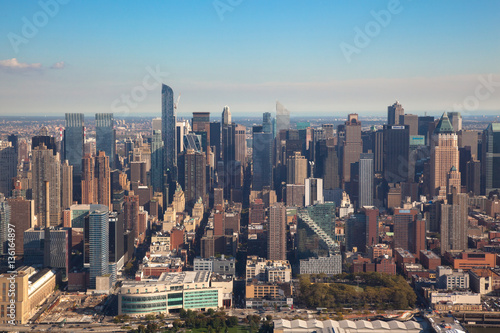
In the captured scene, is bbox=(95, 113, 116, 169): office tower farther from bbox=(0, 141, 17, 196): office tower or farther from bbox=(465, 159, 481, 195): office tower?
bbox=(465, 159, 481, 195): office tower

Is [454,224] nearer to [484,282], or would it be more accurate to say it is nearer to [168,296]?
[484,282]

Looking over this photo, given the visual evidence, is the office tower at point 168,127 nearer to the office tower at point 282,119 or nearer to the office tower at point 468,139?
the office tower at point 282,119

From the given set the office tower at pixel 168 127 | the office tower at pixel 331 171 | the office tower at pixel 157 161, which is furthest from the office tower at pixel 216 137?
the office tower at pixel 331 171

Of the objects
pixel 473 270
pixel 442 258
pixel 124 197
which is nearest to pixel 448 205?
pixel 442 258

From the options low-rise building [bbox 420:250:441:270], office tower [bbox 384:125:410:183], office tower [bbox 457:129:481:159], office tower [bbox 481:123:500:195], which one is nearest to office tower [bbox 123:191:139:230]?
low-rise building [bbox 420:250:441:270]

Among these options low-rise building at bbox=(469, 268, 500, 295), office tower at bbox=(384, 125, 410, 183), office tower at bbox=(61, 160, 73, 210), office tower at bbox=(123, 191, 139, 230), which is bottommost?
low-rise building at bbox=(469, 268, 500, 295)

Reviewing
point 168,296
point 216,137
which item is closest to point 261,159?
point 216,137
